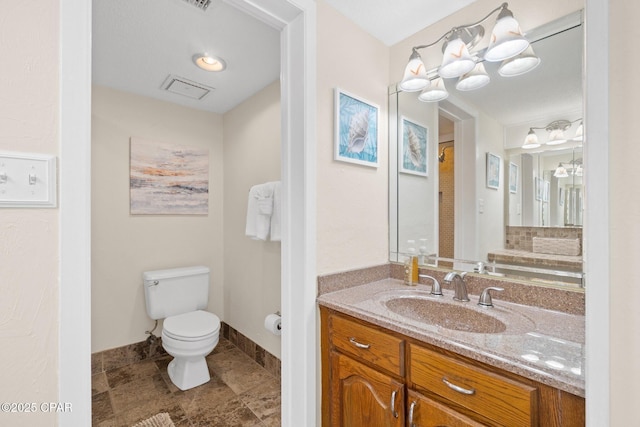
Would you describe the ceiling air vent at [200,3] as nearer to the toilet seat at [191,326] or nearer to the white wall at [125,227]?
the white wall at [125,227]

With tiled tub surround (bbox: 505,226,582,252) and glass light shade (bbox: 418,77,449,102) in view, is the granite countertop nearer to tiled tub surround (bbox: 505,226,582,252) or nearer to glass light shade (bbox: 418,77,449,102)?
tiled tub surround (bbox: 505,226,582,252)

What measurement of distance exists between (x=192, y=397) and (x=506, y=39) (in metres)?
2.60

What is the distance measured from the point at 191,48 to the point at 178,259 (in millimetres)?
1690

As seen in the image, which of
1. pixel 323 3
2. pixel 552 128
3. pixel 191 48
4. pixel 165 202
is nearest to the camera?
pixel 552 128

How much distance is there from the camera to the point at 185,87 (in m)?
2.24

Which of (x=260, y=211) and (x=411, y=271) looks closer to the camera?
(x=411, y=271)

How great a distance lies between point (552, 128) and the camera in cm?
123

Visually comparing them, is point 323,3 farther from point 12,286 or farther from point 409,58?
point 12,286

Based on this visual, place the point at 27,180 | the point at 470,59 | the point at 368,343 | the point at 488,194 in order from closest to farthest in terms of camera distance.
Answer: the point at 27,180 → the point at 368,343 → the point at 470,59 → the point at 488,194

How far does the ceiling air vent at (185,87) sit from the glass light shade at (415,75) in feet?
5.03

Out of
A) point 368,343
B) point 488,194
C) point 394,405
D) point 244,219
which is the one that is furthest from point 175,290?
point 488,194

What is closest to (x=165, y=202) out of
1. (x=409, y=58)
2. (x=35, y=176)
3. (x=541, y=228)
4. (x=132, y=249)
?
(x=132, y=249)

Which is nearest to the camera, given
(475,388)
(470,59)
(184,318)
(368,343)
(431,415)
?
(475,388)

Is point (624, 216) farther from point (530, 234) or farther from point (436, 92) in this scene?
point (436, 92)
